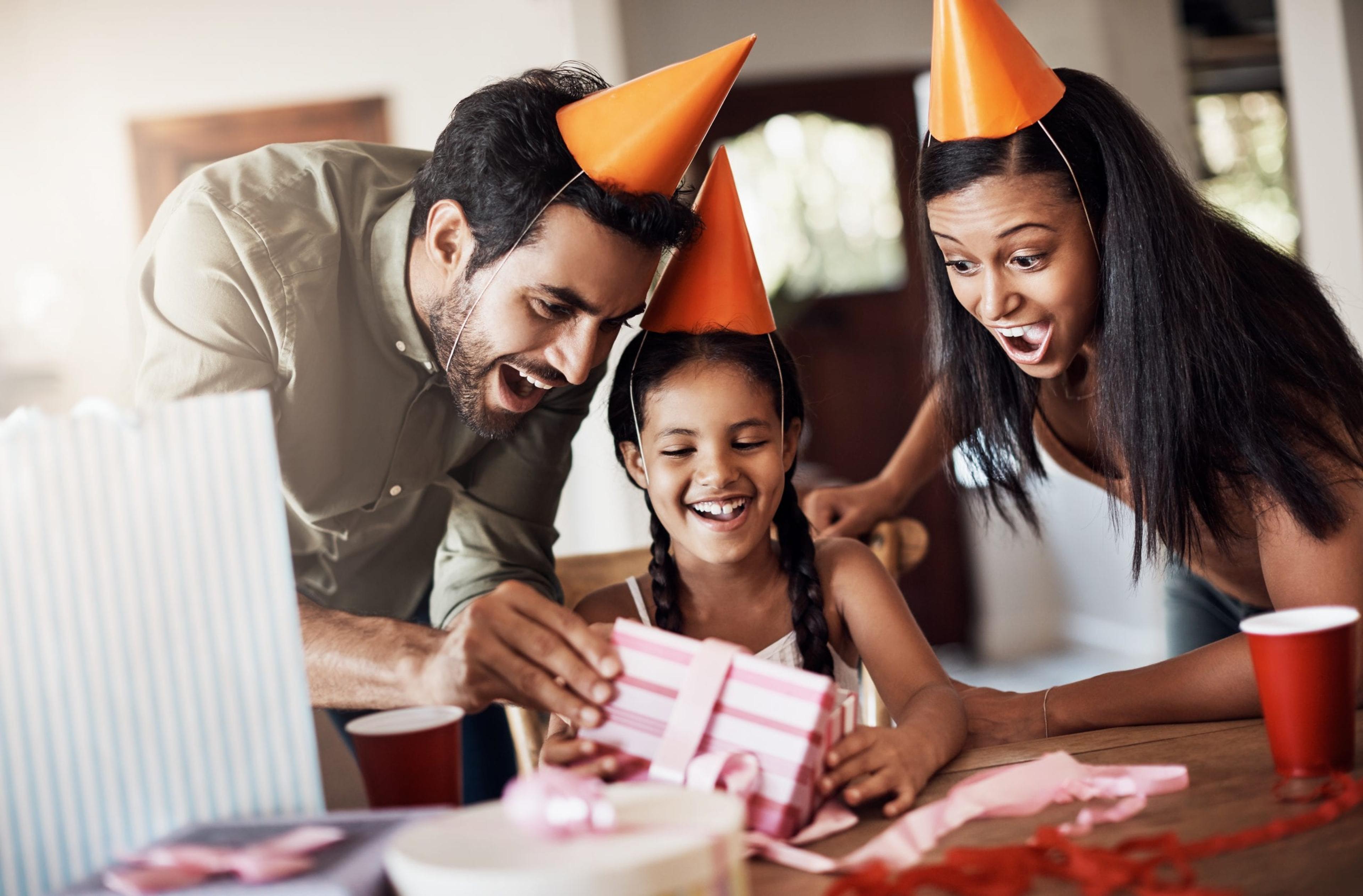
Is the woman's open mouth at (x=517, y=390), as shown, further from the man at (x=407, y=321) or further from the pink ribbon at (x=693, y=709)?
the pink ribbon at (x=693, y=709)

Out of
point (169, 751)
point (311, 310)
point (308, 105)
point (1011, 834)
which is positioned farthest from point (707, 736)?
point (308, 105)

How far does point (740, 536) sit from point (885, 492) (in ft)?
1.31

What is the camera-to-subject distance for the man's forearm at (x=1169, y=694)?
1060 mm

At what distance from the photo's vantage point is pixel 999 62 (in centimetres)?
120

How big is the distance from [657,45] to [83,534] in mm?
3977

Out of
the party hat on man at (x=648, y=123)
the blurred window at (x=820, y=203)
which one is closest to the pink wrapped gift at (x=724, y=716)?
the party hat on man at (x=648, y=123)

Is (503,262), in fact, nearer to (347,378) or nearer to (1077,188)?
(347,378)

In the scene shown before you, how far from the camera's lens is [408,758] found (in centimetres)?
84

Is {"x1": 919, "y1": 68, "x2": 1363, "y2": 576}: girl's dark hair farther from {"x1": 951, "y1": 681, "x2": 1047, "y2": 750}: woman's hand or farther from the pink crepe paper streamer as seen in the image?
the pink crepe paper streamer

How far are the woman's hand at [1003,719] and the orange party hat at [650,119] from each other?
0.64 meters

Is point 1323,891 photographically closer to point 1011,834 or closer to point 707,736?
point 1011,834

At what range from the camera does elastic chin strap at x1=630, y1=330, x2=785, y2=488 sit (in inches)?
55.0

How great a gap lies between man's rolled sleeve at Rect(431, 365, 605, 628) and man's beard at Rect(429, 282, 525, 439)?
128mm

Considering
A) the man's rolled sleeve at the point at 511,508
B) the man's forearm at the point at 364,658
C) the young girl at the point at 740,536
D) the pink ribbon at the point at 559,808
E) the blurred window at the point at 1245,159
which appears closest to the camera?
the pink ribbon at the point at 559,808
